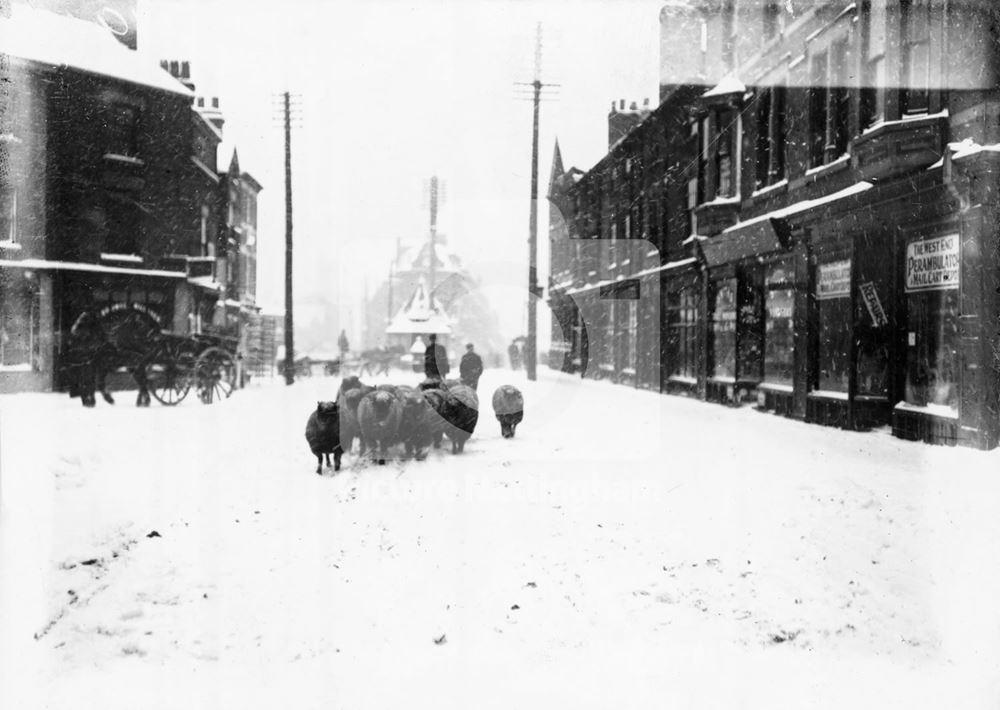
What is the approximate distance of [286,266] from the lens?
1608 cm

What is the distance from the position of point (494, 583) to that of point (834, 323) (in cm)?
1005

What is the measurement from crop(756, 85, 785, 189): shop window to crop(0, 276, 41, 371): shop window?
16.0 m

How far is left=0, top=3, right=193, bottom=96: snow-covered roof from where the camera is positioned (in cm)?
1214

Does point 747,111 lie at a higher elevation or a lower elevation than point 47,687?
higher

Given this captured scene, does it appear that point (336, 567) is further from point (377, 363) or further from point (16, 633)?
point (377, 363)

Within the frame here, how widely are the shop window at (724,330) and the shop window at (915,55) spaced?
6.92 metres

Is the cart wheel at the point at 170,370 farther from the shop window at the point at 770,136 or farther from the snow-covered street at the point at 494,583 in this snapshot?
the shop window at the point at 770,136

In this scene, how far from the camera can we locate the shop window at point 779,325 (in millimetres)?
14414

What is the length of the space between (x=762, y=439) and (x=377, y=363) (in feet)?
68.5

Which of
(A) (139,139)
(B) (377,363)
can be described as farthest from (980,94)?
(B) (377,363)

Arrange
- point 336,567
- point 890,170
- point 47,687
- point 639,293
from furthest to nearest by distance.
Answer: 1. point 639,293
2. point 890,170
3. point 336,567
4. point 47,687

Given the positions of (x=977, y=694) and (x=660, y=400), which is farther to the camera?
(x=660, y=400)

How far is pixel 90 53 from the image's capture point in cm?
1473

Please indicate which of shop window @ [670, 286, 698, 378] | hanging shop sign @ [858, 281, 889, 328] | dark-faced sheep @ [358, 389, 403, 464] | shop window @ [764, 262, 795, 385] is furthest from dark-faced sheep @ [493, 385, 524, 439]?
shop window @ [670, 286, 698, 378]
